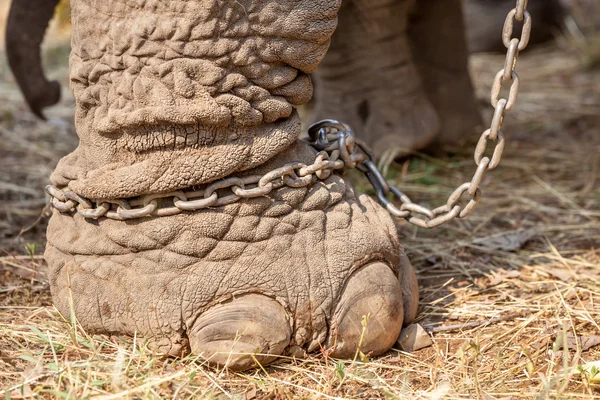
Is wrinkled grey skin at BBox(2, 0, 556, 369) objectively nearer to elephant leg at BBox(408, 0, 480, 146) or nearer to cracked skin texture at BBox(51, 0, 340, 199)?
cracked skin texture at BBox(51, 0, 340, 199)

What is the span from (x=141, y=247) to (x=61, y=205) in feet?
0.81

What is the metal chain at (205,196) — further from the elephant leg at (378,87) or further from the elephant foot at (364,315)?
the elephant leg at (378,87)

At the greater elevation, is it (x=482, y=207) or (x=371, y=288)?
(x=371, y=288)

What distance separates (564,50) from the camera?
5.58 metres

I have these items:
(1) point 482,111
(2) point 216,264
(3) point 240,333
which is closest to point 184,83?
(2) point 216,264

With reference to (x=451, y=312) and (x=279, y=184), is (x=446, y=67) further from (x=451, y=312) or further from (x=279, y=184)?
(x=279, y=184)

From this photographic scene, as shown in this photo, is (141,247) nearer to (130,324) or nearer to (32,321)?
(130,324)

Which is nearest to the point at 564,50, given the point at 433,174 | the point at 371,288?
the point at 433,174

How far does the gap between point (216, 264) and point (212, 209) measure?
11 cm

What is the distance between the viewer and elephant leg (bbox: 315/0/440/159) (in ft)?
9.30

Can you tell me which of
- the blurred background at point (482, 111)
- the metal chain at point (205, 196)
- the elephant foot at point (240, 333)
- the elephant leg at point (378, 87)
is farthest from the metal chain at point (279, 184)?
the elephant leg at point (378, 87)

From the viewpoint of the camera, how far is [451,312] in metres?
1.92

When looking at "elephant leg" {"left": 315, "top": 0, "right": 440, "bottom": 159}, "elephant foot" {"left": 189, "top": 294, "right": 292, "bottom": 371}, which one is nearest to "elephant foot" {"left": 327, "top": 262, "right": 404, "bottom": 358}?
"elephant foot" {"left": 189, "top": 294, "right": 292, "bottom": 371}

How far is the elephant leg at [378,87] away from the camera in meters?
2.83
